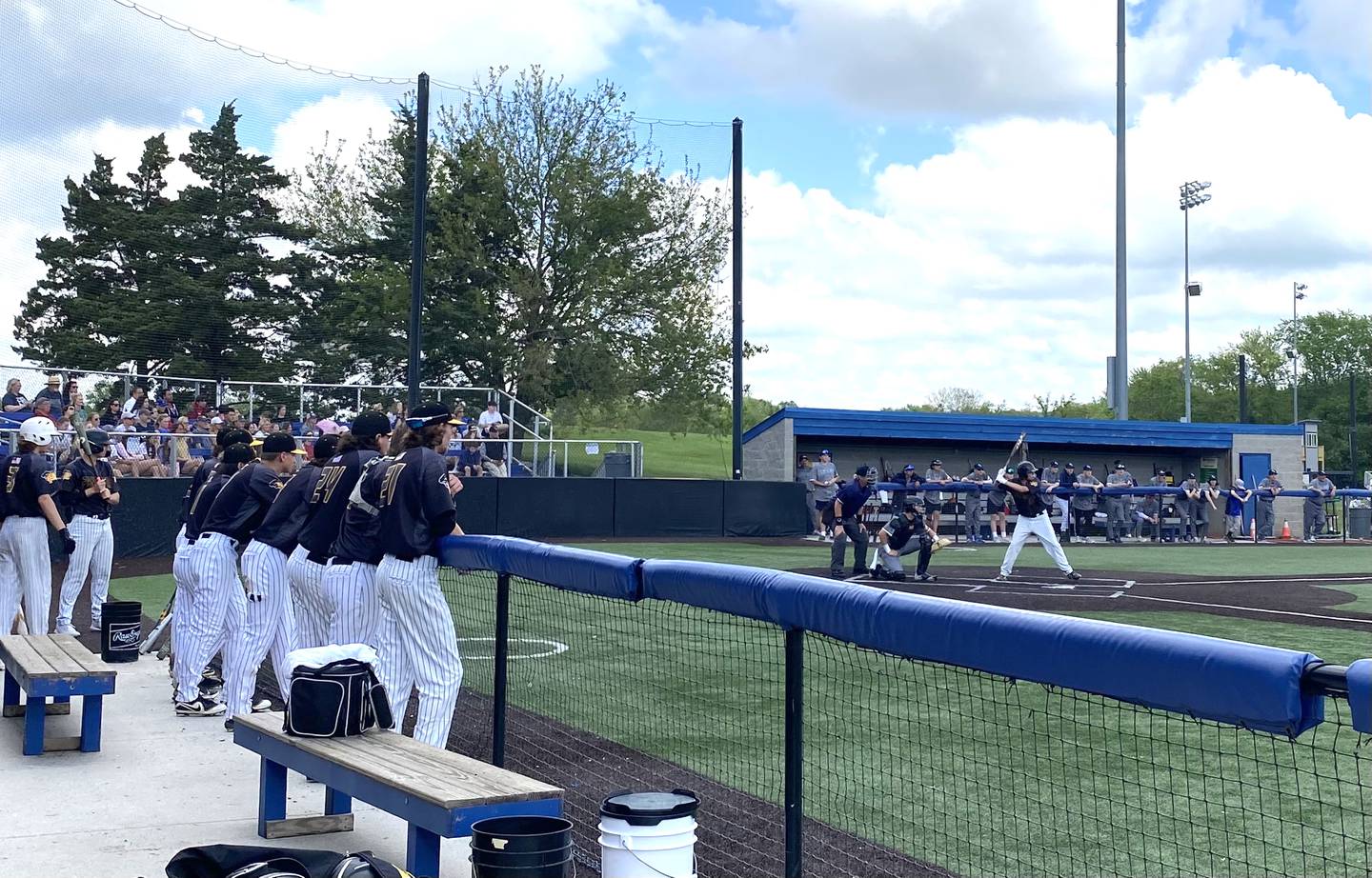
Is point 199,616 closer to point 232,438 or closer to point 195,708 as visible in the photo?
point 195,708

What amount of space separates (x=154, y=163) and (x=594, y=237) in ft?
43.3

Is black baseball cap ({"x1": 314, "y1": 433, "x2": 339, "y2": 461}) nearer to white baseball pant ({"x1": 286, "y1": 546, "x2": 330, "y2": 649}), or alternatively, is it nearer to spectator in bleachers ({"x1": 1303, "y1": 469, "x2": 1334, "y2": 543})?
white baseball pant ({"x1": 286, "y1": 546, "x2": 330, "y2": 649})

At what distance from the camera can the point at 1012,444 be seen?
1358 inches

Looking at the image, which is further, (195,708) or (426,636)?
(195,708)

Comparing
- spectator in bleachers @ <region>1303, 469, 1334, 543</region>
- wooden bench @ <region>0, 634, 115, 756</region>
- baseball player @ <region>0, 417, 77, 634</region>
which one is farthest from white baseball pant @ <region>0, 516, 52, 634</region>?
spectator in bleachers @ <region>1303, 469, 1334, 543</region>

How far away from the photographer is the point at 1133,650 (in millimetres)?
3094

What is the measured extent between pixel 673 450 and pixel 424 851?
5298 centimetres

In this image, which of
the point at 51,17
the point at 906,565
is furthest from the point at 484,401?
the point at 906,565

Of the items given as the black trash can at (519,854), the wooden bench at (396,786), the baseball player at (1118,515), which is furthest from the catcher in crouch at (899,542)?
the baseball player at (1118,515)

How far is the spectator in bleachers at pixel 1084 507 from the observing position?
29.6 meters

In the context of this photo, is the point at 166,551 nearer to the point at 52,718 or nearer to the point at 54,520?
the point at 54,520

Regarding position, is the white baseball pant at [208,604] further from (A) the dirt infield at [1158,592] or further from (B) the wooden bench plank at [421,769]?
(A) the dirt infield at [1158,592]

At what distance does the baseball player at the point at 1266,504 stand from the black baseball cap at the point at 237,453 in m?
28.1

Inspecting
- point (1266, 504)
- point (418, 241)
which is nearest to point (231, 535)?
point (418, 241)
